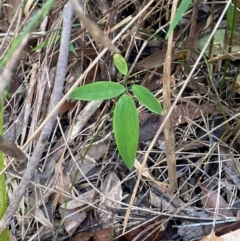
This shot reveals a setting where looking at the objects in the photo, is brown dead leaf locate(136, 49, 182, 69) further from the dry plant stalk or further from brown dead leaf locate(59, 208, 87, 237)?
brown dead leaf locate(59, 208, 87, 237)

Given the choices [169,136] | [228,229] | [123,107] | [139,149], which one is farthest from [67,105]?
[228,229]

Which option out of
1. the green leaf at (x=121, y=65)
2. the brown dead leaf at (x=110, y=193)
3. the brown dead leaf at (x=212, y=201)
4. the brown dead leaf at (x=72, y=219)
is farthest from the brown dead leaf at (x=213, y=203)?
the green leaf at (x=121, y=65)

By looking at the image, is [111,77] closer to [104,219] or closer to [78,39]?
[78,39]

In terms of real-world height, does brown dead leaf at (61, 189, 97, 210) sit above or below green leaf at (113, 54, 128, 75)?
below

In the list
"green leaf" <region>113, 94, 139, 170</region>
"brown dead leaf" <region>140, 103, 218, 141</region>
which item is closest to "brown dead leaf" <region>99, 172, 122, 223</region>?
"brown dead leaf" <region>140, 103, 218, 141</region>

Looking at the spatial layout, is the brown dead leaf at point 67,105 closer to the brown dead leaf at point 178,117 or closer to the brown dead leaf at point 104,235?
the brown dead leaf at point 178,117
